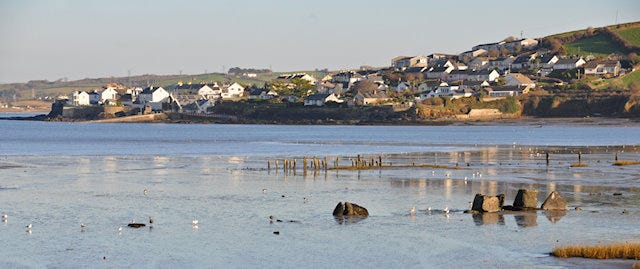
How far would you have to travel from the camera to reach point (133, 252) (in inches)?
1150

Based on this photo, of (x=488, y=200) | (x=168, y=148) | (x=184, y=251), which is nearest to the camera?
(x=184, y=251)

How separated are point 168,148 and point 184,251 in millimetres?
57522

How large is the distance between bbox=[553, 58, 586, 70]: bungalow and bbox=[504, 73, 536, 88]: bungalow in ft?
46.0

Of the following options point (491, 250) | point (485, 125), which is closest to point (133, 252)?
point (491, 250)

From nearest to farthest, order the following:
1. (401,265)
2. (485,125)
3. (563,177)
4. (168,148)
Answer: (401,265) < (563,177) < (168,148) < (485,125)

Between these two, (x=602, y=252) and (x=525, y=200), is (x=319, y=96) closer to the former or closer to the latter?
(x=525, y=200)

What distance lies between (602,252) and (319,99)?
134107 mm

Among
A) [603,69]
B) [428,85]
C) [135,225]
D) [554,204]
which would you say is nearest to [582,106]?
[603,69]

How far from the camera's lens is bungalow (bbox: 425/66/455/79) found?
18325cm

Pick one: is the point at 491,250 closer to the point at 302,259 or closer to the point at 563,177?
the point at 302,259

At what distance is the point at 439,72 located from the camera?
185500mm

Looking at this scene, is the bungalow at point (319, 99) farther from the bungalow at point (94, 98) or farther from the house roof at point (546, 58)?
the bungalow at point (94, 98)

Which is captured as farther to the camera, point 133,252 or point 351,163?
point 351,163

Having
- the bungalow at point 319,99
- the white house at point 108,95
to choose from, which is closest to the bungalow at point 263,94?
the bungalow at point 319,99
